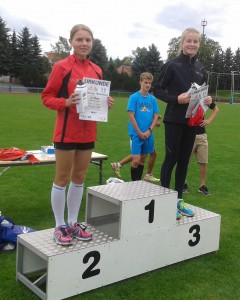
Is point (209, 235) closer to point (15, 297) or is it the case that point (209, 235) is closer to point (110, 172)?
point (15, 297)

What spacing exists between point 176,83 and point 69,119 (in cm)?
153

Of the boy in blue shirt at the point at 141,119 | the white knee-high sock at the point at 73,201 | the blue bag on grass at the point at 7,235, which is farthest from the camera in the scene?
the boy in blue shirt at the point at 141,119

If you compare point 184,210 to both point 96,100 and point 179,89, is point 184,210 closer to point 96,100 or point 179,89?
point 179,89

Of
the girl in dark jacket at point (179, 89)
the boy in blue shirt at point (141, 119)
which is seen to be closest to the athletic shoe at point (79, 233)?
the girl in dark jacket at point (179, 89)

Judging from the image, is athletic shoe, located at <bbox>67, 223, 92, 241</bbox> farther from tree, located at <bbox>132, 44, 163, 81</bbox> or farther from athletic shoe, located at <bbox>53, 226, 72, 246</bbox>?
tree, located at <bbox>132, 44, 163, 81</bbox>

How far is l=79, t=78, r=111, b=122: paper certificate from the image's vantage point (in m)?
3.74

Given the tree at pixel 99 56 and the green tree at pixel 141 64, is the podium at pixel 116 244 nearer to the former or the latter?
the tree at pixel 99 56

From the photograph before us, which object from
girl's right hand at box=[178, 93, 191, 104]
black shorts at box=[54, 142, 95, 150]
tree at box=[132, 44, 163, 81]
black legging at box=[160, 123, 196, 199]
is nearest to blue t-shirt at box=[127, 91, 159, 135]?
black legging at box=[160, 123, 196, 199]

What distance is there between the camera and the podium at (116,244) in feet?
11.2

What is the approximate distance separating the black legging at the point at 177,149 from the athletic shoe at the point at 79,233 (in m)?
1.43

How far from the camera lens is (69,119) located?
3736 millimetres

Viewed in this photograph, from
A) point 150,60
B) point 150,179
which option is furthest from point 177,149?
point 150,60

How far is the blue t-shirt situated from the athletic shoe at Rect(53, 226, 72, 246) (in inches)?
128

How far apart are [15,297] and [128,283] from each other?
3.35 ft
